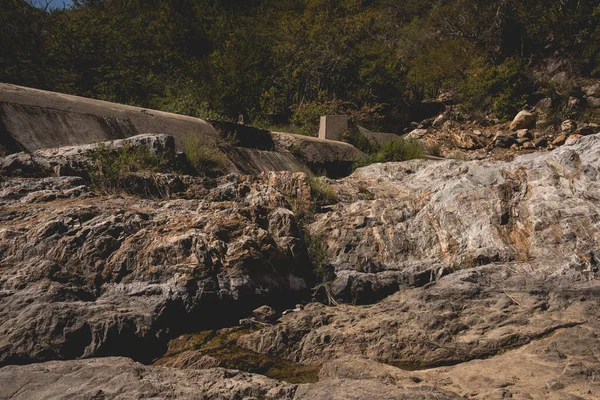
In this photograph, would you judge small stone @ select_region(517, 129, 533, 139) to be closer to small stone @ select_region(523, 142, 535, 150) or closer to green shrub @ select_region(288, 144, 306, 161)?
small stone @ select_region(523, 142, 535, 150)

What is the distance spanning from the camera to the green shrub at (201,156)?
19.5 feet

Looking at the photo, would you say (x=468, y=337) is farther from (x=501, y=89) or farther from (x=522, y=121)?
(x=501, y=89)

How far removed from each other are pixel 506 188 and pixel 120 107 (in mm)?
4730

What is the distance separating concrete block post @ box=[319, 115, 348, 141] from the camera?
9.34m

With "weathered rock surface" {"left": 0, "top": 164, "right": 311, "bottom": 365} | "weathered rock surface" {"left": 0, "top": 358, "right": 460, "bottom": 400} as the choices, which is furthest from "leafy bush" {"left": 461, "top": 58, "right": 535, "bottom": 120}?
"weathered rock surface" {"left": 0, "top": 358, "right": 460, "bottom": 400}

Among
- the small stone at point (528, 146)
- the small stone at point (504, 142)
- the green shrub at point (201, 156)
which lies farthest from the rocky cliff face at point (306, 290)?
the small stone at point (504, 142)

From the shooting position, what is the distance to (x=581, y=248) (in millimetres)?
3779

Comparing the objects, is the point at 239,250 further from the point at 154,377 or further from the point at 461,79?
the point at 461,79

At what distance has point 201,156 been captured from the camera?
19.9 feet

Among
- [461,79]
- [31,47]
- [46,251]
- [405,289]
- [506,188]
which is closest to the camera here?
[46,251]

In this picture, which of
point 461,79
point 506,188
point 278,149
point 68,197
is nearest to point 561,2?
point 461,79

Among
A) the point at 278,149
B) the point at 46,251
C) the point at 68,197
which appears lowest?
the point at 46,251

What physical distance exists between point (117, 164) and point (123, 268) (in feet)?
6.11

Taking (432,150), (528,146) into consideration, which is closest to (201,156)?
(432,150)
